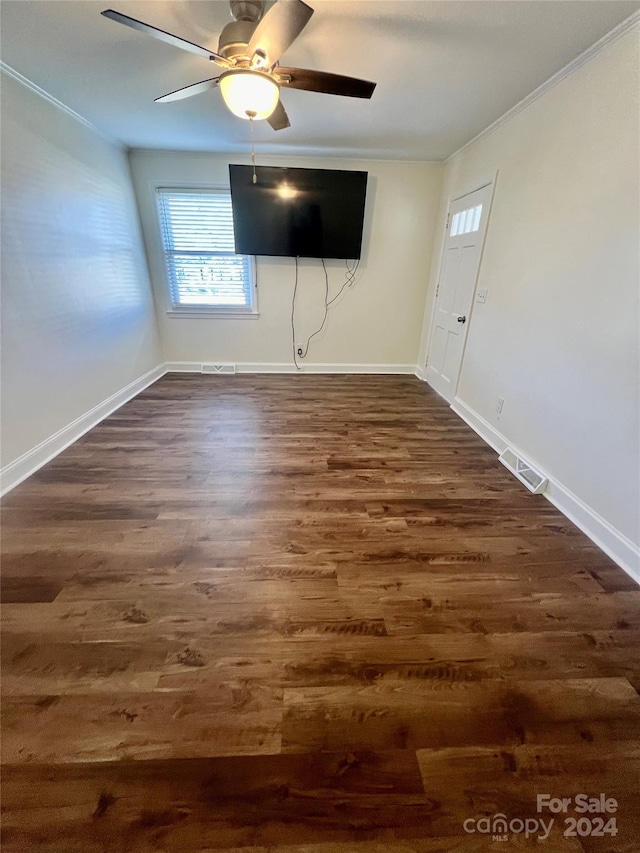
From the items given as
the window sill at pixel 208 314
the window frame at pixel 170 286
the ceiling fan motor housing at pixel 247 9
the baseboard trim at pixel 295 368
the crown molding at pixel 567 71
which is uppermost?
the crown molding at pixel 567 71

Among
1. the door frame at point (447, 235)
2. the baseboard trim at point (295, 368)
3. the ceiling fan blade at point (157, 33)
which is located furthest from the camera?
the baseboard trim at point (295, 368)

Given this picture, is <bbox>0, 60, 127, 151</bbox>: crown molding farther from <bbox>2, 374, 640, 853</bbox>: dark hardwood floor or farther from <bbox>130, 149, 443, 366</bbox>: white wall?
<bbox>2, 374, 640, 853</bbox>: dark hardwood floor

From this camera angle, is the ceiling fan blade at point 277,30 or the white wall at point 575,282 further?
the white wall at point 575,282

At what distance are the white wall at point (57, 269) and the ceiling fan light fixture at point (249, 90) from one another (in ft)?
5.27

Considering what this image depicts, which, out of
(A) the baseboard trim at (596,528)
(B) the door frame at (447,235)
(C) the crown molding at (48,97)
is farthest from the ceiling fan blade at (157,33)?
(A) the baseboard trim at (596,528)

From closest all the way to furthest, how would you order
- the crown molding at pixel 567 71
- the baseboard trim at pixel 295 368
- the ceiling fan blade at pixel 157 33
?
1. the ceiling fan blade at pixel 157 33
2. the crown molding at pixel 567 71
3. the baseboard trim at pixel 295 368

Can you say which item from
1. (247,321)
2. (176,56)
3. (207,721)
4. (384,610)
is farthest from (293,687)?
(247,321)

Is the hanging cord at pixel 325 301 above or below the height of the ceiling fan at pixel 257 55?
below

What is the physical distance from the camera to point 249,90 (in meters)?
1.62

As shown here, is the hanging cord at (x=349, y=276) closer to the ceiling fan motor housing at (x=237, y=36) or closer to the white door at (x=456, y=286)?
the white door at (x=456, y=286)

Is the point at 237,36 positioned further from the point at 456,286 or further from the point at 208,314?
the point at 208,314

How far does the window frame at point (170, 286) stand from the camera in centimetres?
376

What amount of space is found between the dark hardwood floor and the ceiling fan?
6.90 ft

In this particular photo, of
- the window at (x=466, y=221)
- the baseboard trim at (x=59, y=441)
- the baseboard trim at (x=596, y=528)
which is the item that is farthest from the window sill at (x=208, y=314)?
the baseboard trim at (x=596, y=528)
